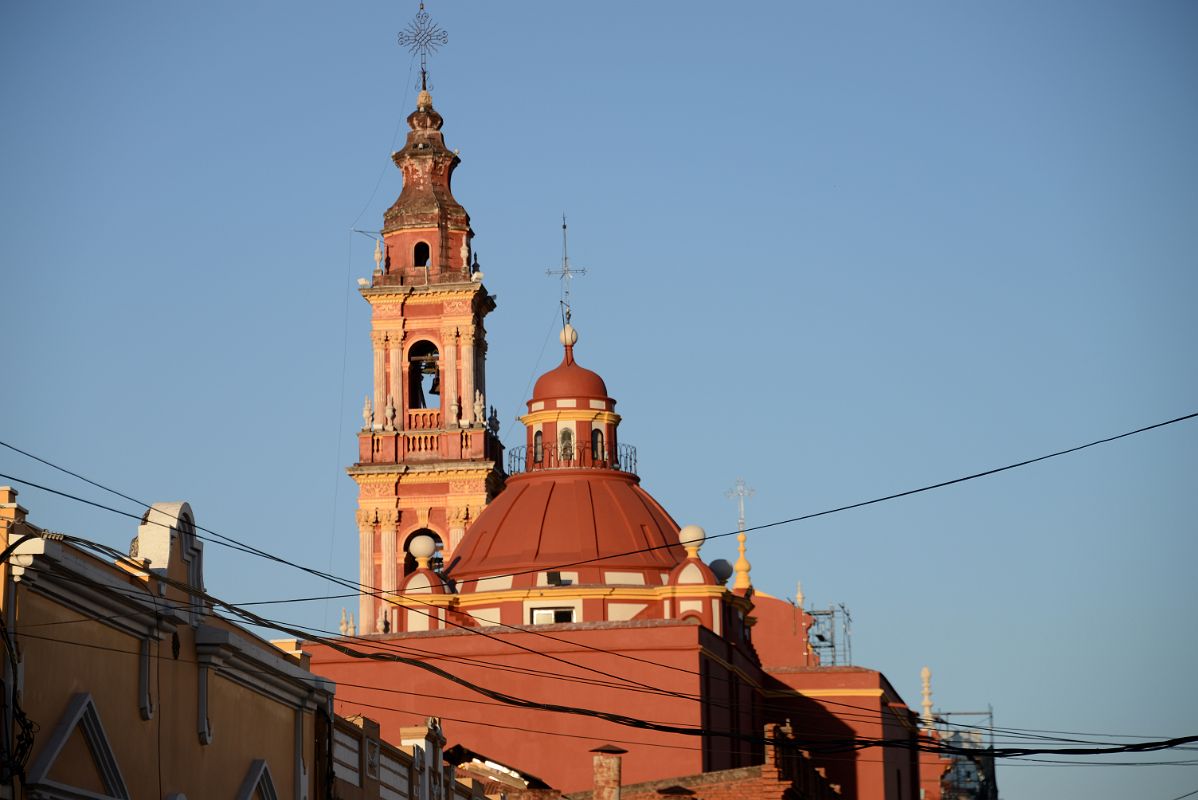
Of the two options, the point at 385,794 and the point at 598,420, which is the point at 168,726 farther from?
the point at 598,420

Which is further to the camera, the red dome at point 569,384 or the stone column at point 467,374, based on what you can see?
the stone column at point 467,374

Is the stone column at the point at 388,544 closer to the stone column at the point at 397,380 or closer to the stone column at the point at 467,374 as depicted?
the stone column at the point at 397,380

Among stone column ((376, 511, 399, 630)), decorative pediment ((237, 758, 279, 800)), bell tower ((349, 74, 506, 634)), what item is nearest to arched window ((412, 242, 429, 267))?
bell tower ((349, 74, 506, 634))

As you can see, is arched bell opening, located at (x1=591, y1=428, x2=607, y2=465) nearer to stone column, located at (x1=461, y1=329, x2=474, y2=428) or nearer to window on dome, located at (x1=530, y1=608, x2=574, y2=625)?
window on dome, located at (x1=530, y1=608, x2=574, y2=625)

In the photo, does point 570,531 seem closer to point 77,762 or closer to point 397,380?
point 397,380

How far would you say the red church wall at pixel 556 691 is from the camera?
48969 millimetres

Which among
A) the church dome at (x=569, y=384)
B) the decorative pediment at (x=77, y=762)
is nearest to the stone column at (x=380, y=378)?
the church dome at (x=569, y=384)

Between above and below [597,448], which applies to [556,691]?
below

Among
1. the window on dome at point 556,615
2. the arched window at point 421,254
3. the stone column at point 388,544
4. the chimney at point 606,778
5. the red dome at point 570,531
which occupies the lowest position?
the chimney at point 606,778

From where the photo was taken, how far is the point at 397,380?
7344cm

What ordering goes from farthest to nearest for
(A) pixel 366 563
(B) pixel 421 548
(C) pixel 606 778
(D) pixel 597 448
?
(A) pixel 366 563, (B) pixel 421 548, (D) pixel 597 448, (C) pixel 606 778

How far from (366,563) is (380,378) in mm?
6271

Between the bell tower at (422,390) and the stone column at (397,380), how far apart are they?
0.10ft

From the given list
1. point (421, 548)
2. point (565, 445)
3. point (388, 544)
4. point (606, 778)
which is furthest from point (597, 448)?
point (606, 778)
